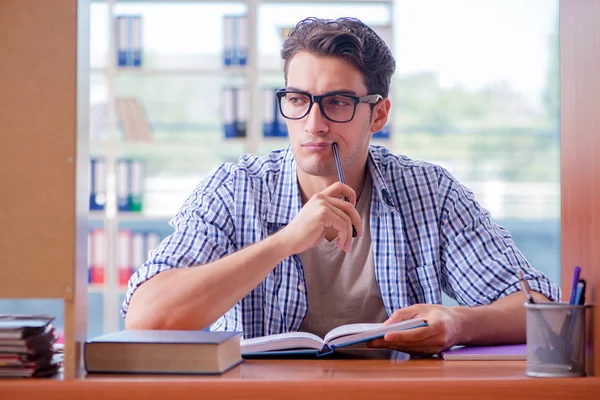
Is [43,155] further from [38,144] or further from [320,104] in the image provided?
[320,104]

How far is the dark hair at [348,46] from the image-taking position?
75.3 inches

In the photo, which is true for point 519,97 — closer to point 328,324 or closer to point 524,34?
point 524,34

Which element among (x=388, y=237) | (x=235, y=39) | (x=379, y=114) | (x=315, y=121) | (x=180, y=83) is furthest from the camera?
(x=180, y=83)

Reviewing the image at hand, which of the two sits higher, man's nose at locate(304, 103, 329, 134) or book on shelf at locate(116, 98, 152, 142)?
book on shelf at locate(116, 98, 152, 142)

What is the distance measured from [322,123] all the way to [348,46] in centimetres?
25

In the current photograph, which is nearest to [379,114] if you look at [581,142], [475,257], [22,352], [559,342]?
[475,257]

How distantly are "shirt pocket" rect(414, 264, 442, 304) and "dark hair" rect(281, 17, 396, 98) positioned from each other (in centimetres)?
48

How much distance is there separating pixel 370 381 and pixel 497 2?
460 centimetres

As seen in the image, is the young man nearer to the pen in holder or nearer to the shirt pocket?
the shirt pocket

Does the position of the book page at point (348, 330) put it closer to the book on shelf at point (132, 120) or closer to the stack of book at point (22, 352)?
the stack of book at point (22, 352)

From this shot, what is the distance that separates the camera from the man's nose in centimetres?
180

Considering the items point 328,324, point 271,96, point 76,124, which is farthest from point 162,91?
point 76,124

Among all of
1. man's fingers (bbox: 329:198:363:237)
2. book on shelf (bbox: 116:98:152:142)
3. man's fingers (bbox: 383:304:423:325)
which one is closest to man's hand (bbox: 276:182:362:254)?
man's fingers (bbox: 329:198:363:237)

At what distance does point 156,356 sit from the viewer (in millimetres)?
1029
